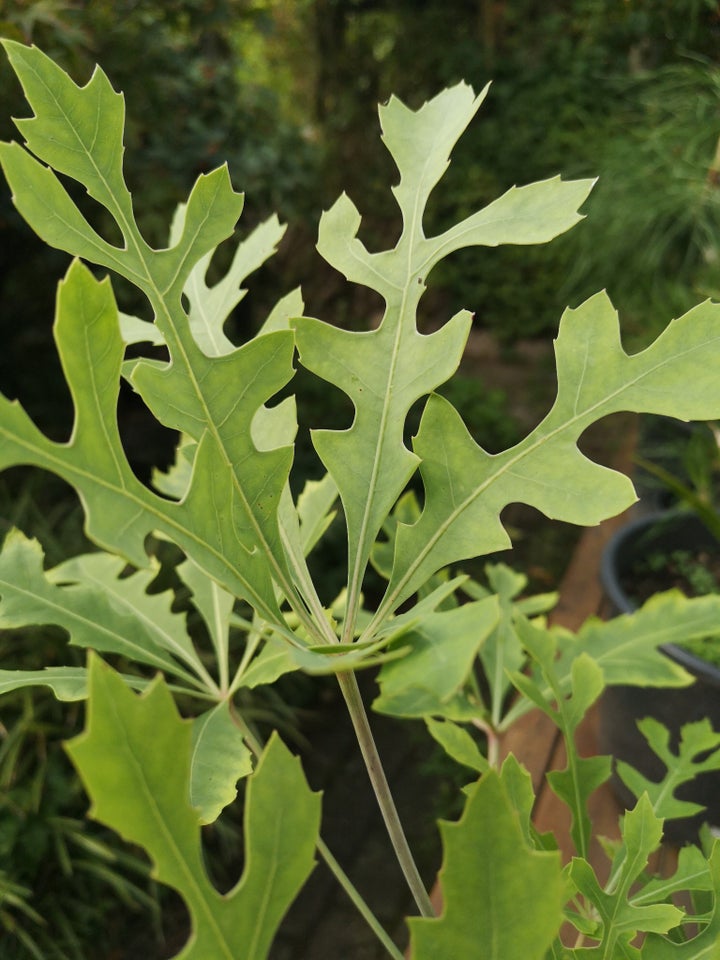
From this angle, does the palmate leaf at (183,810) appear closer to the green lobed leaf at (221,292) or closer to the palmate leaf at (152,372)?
the palmate leaf at (152,372)

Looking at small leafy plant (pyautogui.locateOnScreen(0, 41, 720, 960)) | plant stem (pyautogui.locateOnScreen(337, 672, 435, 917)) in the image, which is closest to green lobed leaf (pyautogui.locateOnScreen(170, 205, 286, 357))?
small leafy plant (pyautogui.locateOnScreen(0, 41, 720, 960))

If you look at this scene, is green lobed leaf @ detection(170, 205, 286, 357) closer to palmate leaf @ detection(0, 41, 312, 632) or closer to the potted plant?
palmate leaf @ detection(0, 41, 312, 632)

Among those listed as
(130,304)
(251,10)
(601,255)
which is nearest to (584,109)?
(601,255)

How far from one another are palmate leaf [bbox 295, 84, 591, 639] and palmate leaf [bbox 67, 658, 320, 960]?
5.5 inches

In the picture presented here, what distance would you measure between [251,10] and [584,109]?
176 cm

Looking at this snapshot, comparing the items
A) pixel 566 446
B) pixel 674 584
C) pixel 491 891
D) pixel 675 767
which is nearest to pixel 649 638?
pixel 675 767

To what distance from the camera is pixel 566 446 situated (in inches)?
16.7

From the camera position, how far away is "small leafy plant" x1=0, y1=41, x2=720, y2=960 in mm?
295

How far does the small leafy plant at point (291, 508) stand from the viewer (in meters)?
0.30

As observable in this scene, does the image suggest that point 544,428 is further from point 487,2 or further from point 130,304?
point 487,2

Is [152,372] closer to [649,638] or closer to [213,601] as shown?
[213,601]

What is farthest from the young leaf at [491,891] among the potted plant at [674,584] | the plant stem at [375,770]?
the potted plant at [674,584]

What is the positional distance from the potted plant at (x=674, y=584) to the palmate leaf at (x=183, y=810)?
2.34ft

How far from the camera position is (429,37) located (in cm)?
397
